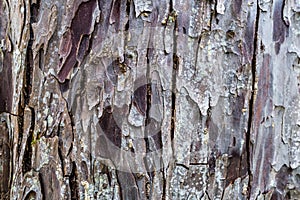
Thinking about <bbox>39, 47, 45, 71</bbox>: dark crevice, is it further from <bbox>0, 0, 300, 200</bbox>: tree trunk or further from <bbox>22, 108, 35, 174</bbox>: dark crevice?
<bbox>22, 108, 35, 174</bbox>: dark crevice

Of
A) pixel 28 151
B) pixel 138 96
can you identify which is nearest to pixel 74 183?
pixel 28 151

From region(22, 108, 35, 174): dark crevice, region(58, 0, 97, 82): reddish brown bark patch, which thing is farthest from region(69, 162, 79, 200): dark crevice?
region(58, 0, 97, 82): reddish brown bark patch

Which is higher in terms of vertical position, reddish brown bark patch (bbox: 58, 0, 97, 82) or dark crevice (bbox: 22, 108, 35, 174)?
reddish brown bark patch (bbox: 58, 0, 97, 82)

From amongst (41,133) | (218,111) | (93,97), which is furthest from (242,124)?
(41,133)

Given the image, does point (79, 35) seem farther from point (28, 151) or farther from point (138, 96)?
point (28, 151)

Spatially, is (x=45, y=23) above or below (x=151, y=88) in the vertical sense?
above

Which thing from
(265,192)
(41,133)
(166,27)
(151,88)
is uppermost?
(166,27)

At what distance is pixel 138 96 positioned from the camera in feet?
3.20

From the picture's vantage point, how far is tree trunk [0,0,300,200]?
3.18 ft

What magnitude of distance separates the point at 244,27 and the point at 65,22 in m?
0.41

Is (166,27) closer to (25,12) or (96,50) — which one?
(96,50)

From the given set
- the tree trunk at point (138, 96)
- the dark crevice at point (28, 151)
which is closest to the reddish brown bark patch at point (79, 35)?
the tree trunk at point (138, 96)

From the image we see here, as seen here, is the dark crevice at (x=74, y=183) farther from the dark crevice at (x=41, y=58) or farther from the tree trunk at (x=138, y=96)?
the dark crevice at (x=41, y=58)

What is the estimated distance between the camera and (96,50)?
0.97 metres
